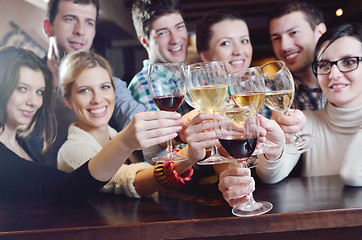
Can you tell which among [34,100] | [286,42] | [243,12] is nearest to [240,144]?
[34,100]

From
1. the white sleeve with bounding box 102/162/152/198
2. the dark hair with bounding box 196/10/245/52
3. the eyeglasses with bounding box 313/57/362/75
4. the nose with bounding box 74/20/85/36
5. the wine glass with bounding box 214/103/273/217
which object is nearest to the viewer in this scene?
the wine glass with bounding box 214/103/273/217

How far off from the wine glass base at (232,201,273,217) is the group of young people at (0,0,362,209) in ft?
0.91

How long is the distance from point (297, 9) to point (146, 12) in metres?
1.00

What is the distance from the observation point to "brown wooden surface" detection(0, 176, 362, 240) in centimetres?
108

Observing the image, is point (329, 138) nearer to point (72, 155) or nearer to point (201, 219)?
point (201, 219)

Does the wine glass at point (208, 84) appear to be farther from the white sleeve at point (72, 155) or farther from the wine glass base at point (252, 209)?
the white sleeve at point (72, 155)

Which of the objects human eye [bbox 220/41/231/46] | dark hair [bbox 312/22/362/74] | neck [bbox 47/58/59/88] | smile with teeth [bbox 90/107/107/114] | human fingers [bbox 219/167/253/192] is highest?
human eye [bbox 220/41/231/46]

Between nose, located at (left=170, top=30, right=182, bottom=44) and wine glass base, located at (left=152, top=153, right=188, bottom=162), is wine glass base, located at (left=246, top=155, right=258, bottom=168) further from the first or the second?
nose, located at (left=170, top=30, right=182, bottom=44)

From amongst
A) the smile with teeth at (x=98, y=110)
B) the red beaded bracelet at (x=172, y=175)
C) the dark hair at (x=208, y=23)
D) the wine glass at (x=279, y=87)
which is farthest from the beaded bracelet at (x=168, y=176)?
the dark hair at (x=208, y=23)

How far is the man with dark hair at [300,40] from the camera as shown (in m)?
2.24

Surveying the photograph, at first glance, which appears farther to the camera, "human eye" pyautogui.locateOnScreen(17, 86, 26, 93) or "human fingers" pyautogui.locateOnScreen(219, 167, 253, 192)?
Answer: "human eye" pyautogui.locateOnScreen(17, 86, 26, 93)

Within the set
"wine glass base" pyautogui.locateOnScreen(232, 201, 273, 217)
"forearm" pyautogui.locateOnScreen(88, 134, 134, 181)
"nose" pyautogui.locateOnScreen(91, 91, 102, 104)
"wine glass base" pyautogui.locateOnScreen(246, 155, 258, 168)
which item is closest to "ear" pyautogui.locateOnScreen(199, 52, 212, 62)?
"nose" pyautogui.locateOnScreen(91, 91, 102, 104)

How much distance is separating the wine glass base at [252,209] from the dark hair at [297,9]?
1.51 metres

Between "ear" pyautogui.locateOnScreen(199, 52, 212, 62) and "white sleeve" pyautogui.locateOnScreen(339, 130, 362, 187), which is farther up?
"ear" pyautogui.locateOnScreen(199, 52, 212, 62)
